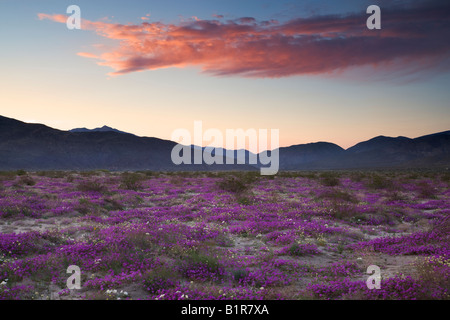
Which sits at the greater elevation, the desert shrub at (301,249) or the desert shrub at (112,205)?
the desert shrub at (112,205)

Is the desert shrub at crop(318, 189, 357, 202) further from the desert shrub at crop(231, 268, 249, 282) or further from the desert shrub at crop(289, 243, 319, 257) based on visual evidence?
the desert shrub at crop(231, 268, 249, 282)

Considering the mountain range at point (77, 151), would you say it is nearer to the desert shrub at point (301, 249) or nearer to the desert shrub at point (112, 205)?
the desert shrub at point (112, 205)

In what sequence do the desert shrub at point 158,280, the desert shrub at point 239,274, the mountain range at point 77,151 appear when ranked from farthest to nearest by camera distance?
the mountain range at point 77,151, the desert shrub at point 239,274, the desert shrub at point 158,280

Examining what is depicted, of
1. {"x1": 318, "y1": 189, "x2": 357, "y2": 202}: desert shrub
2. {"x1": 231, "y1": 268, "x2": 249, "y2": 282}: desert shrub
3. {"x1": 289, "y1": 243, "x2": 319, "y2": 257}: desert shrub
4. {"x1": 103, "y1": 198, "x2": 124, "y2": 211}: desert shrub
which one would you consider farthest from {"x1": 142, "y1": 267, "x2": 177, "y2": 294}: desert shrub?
{"x1": 318, "y1": 189, "x2": 357, "y2": 202}: desert shrub

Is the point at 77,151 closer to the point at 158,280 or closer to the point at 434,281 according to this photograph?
the point at 158,280

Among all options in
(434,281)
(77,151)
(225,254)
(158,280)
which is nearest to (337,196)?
(225,254)

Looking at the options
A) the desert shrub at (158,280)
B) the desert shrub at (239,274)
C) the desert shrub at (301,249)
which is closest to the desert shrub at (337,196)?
the desert shrub at (301,249)

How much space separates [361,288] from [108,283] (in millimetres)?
6106

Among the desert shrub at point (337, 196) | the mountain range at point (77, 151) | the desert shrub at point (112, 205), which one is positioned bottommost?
the desert shrub at point (112, 205)

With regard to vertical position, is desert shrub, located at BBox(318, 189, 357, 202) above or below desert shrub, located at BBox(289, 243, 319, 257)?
above

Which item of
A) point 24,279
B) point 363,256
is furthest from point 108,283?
point 363,256

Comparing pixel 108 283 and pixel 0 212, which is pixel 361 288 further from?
pixel 0 212

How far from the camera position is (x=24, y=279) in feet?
24.9

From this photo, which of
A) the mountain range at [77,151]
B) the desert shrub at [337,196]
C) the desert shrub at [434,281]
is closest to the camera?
the desert shrub at [434,281]
